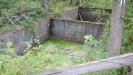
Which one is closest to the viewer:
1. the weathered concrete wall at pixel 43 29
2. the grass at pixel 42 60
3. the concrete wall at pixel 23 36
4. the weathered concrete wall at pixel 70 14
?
the grass at pixel 42 60

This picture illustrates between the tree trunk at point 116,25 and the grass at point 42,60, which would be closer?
the grass at point 42,60

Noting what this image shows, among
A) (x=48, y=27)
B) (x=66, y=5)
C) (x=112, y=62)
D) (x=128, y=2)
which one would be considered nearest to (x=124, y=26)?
(x=128, y=2)

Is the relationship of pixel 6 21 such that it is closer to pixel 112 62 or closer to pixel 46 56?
pixel 46 56

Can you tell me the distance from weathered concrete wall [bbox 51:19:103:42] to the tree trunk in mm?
4407

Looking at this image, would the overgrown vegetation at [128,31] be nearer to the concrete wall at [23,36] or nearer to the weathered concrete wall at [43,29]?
the concrete wall at [23,36]

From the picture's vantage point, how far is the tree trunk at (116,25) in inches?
164

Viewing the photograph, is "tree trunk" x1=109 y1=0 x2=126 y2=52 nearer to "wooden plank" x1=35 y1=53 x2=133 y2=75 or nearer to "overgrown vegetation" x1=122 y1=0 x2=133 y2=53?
"overgrown vegetation" x1=122 y1=0 x2=133 y2=53

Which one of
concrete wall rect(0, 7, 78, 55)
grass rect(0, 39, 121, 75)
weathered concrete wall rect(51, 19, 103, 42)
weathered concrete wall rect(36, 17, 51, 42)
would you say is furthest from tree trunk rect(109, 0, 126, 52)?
weathered concrete wall rect(36, 17, 51, 42)

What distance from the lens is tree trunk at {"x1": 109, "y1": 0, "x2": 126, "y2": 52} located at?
164 inches

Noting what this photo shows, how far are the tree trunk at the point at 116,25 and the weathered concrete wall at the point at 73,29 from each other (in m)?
4.41

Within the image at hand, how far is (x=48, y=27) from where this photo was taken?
941cm

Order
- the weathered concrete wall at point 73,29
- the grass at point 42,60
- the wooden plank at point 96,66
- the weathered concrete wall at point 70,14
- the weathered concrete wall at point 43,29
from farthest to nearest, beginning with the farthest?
the weathered concrete wall at point 70,14
the weathered concrete wall at point 73,29
the weathered concrete wall at point 43,29
the grass at point 42,60
the wooden plank at point 96,66

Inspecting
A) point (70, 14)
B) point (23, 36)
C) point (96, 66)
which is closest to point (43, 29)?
point (23, 36)

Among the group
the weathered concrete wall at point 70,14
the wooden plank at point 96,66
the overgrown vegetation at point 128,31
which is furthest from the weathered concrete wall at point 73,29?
the wooden plank at point 96,66
